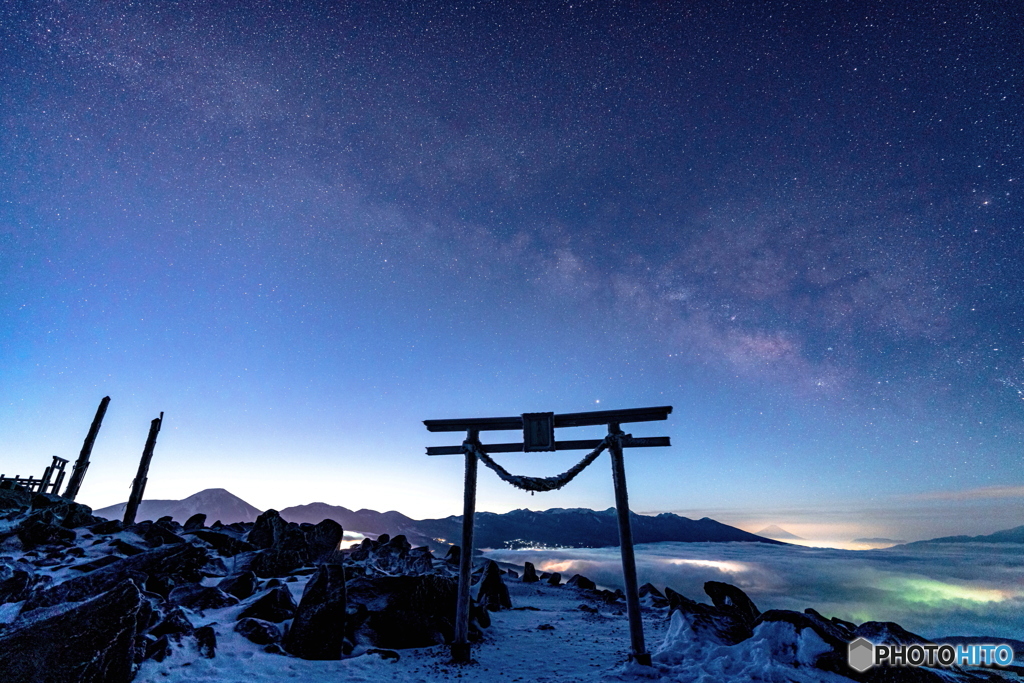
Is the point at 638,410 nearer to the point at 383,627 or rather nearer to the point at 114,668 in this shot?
the point at 383,627

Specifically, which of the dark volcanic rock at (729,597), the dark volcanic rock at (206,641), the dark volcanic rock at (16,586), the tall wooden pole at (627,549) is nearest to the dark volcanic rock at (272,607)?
the dark volcanic rock at (206,641)

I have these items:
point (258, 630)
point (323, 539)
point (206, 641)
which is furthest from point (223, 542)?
point (206, 641)

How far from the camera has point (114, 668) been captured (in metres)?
6.59

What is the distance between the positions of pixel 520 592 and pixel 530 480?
620 inches

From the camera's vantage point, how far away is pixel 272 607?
1045 centimetres

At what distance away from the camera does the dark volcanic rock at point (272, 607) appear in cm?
1012

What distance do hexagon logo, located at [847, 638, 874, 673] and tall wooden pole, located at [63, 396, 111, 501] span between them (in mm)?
37754

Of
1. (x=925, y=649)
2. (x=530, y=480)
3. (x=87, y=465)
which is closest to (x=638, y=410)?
(x=530, y=480)

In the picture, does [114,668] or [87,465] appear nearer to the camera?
[114,668]

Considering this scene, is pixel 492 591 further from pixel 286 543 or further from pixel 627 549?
pixel 627 549

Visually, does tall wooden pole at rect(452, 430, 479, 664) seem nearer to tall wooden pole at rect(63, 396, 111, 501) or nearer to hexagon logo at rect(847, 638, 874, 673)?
hexagon logo at rect(847, 638, 874, 673)

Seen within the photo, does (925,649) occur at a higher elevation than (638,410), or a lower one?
lower

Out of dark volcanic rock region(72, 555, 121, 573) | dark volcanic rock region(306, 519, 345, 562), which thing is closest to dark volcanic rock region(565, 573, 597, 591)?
dark volcanic rock region(306, 519, 345, 562)

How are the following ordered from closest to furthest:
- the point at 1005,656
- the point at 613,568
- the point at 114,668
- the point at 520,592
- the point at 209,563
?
the point at 114,668
the point at 1005,656
the point at 209,563
the point at 520,592
the point at 613,568
